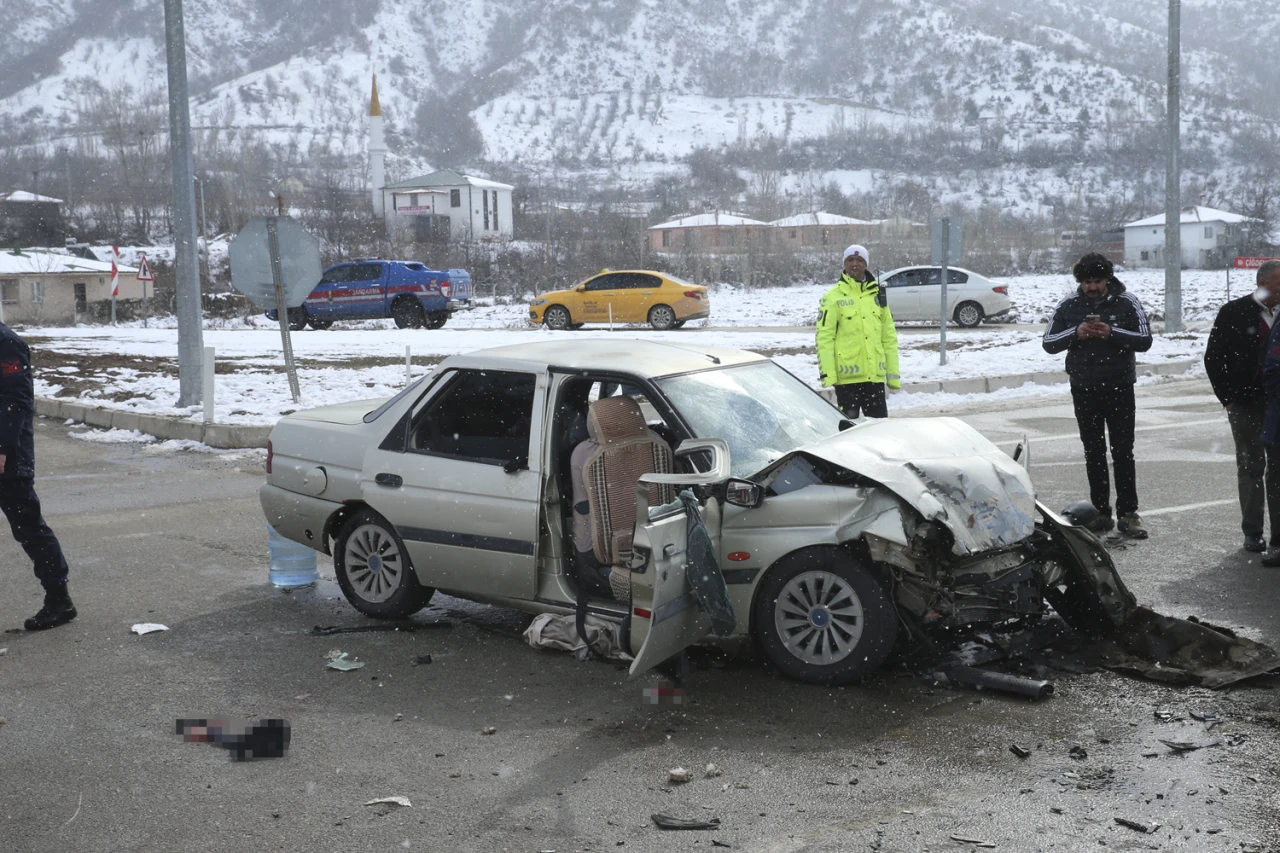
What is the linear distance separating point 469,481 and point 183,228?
1033 cm

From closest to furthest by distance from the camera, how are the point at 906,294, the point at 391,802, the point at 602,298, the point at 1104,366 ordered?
the point at 391,802
the point at 1104,366
the point at 906,294
the point at 602,298

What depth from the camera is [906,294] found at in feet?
98.7

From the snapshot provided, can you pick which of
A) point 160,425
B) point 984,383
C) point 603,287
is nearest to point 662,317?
point 603,287

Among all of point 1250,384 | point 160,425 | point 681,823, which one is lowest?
point 681,823

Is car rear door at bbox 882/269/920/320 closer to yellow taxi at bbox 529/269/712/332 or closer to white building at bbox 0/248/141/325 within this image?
yellow taxi at bbox 529/269/712/332

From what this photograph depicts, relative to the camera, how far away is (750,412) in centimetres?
604

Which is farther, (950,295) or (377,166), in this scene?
(377,166)

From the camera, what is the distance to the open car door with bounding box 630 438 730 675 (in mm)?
4836

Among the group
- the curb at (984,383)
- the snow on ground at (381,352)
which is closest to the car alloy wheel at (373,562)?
the snow on ground at (381,352)

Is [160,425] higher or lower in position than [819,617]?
higher

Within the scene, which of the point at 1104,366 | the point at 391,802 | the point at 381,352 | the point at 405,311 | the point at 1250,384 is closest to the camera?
the point at 391,802


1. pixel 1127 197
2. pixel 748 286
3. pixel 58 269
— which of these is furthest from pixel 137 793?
pixel 1127 197

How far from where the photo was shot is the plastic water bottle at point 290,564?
7.29m

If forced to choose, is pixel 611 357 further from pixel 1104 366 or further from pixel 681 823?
pixel 1104 366
